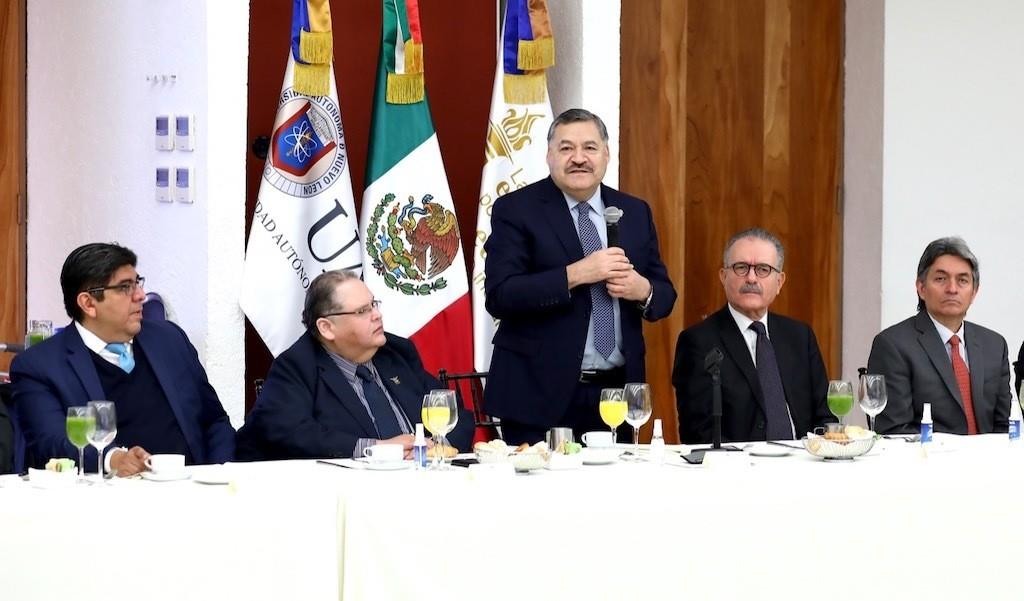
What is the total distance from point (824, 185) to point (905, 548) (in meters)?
3.30

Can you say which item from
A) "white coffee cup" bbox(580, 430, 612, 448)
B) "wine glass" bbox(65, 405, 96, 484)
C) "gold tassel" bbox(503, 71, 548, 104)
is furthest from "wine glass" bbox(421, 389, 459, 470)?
"gold tassel" bbox(503, 71, 548, 104)

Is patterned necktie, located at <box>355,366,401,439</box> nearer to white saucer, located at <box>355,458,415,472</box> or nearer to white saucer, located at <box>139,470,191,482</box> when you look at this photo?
white saucer, located at <box>355,458,415,472</box>

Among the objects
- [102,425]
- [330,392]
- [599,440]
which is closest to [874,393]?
[599,440]

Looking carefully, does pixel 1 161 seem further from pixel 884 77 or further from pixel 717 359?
pixel 884 77

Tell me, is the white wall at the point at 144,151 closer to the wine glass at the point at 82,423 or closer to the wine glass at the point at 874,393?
the wine glass at the point at 82,423

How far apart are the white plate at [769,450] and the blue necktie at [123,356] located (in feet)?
5.12

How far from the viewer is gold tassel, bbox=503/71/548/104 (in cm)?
529

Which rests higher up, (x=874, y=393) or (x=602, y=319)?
(x=602, y=319)

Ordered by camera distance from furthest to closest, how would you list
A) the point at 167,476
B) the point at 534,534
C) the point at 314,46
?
the point at 314,46 → the point at 167,476 → the point at 534,534

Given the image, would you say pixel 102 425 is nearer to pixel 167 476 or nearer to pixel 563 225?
pixel 167 476

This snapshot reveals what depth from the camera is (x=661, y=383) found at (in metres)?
5.84

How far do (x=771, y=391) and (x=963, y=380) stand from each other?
64cm

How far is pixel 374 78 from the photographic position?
18.2ft

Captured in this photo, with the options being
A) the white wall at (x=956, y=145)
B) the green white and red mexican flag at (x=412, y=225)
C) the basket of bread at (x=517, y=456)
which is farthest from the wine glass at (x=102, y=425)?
the white wall at (x=956, y=145)
